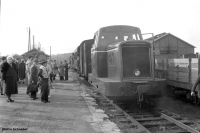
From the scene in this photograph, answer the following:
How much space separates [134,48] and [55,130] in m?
4.09

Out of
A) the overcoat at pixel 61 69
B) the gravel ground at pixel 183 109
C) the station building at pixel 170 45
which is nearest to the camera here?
the gravel ground at pixel 183 109

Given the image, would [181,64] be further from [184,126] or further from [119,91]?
[184,126]

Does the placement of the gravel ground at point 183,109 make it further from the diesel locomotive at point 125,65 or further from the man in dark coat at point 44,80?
the man in dark coat at point 44,80

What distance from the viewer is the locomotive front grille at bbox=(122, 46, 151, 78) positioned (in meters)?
7.97

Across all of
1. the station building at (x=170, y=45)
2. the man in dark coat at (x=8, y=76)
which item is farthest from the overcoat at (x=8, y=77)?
the station building at (x=170, y=45)

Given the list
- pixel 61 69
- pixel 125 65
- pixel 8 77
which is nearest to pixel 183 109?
pixel 125 65

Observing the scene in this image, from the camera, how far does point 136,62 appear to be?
8055 mm

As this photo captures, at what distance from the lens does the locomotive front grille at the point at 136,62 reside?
7.97 m

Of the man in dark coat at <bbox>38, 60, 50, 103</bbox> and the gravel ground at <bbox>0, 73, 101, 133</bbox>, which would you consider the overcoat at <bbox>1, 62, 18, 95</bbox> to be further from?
the man in dark coat at <bbox>38, 60, 50, 103</bbox>

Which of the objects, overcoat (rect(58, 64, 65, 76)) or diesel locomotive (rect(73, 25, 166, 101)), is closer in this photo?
diesel locomotive (rect(73, 25, 166, 101))

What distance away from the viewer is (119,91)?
24.3ft

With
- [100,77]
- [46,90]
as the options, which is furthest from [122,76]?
[46,90]

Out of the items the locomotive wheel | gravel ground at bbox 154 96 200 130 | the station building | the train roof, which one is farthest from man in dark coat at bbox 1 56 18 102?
the station building

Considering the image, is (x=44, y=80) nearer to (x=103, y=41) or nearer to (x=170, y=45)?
(x=103, y=41)
